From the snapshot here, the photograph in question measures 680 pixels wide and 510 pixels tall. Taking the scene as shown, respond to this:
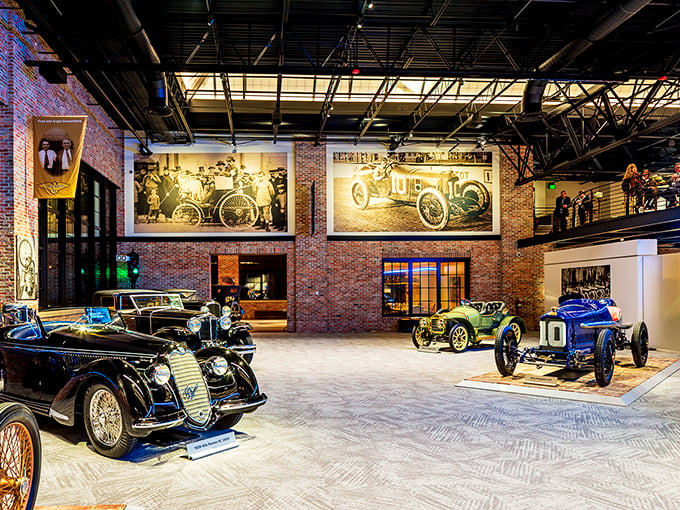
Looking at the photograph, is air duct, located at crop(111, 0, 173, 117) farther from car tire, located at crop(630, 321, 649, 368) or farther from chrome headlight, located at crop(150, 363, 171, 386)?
car tire, located at crop(630, 321, 649, 368)

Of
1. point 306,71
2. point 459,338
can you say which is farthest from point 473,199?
point 306,71

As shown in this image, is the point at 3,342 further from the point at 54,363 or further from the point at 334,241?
the point at 334,241

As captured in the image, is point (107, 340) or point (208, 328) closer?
point (107, 340)

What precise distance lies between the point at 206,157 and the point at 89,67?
8485 millimetres

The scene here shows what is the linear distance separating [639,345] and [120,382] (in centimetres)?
863

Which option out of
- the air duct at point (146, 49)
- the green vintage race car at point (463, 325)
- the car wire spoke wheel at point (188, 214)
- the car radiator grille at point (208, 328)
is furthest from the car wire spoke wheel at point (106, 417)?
the car wire spoke wheel at point (188, 214)

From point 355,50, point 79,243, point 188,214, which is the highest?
point 355,50

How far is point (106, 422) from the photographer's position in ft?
16.4

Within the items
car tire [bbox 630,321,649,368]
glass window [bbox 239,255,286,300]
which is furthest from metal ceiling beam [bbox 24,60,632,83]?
glass window [bbox 239,255,286,300]

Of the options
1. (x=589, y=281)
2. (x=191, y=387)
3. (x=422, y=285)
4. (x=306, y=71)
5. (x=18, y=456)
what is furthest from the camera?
(x=422, y=285)

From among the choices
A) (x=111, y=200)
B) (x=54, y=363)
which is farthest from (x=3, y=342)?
(x=111, y=200)

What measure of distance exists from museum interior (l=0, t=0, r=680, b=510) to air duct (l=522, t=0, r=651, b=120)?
4 centimetres

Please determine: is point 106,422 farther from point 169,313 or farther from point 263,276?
point 263,276

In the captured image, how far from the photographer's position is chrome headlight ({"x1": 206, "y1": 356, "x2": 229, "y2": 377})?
5535mm
